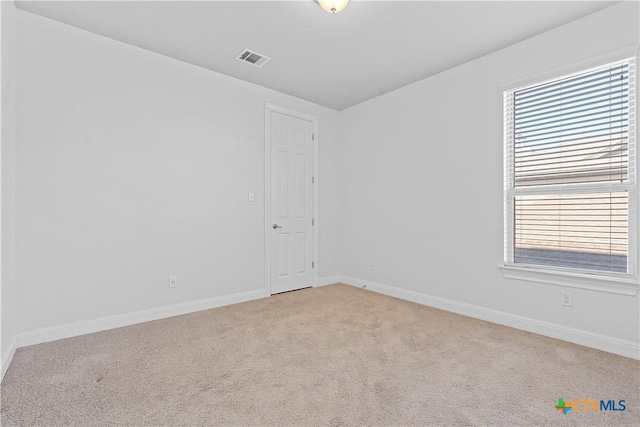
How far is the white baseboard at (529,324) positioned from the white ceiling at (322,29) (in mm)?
2604

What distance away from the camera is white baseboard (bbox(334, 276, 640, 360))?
7.81ft

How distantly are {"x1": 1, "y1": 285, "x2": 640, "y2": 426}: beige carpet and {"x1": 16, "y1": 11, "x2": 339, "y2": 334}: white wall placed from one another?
0.46 metres

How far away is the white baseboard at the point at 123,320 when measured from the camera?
2.56 metres

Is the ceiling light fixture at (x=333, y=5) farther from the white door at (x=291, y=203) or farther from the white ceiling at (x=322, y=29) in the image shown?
the white door at (x=291, y=203)

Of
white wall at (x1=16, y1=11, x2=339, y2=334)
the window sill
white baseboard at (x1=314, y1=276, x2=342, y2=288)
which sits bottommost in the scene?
white baseboard at (x1=314, y1=276, x2=342, y2=288)

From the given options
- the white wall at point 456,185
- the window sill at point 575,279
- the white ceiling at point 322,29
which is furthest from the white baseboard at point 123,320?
the window sill at point 575,279

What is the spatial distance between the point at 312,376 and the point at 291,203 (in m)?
2.65

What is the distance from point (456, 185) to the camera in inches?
136

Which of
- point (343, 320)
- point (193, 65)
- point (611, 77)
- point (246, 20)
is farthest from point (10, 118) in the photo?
point (611, 77)

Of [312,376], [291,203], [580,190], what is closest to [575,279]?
[580,190]

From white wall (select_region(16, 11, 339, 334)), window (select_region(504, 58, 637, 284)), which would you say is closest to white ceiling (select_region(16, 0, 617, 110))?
white wall (select_region(16, 11, 339, 334))

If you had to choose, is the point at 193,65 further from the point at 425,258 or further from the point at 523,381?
the point at 523,381

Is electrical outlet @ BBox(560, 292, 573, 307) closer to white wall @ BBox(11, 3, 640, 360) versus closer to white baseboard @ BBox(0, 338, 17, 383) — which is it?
white wall @ BBox(11, 3, 640, 360)

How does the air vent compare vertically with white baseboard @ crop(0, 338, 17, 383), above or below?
above
